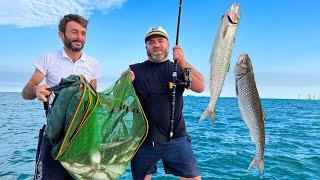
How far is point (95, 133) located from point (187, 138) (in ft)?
6.05

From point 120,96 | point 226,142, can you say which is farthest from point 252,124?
point 226,142

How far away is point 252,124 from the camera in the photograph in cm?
450

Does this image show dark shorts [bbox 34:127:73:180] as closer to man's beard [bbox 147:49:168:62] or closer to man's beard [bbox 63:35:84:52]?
man's beard [bbox 63:35:84:52]

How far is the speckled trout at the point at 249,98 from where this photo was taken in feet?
13.6

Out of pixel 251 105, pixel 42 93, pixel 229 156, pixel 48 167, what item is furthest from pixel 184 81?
pixel 229 156

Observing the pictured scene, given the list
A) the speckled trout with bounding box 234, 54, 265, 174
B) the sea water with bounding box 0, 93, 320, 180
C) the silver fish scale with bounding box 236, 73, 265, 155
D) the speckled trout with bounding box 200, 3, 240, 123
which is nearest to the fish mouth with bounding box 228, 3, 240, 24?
the speckled trout with bounding box 200, 3, 240, 123

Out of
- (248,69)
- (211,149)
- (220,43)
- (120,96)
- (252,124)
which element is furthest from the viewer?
(211,149)

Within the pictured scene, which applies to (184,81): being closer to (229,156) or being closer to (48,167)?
(48,167)

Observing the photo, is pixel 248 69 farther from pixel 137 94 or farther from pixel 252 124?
pixel 137 94

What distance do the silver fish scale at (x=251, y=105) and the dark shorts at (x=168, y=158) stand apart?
1.45 meters

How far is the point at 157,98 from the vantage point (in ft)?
18.9

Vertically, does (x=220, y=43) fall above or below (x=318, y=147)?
above

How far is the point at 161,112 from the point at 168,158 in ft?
2.25

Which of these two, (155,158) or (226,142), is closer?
(155,158)
